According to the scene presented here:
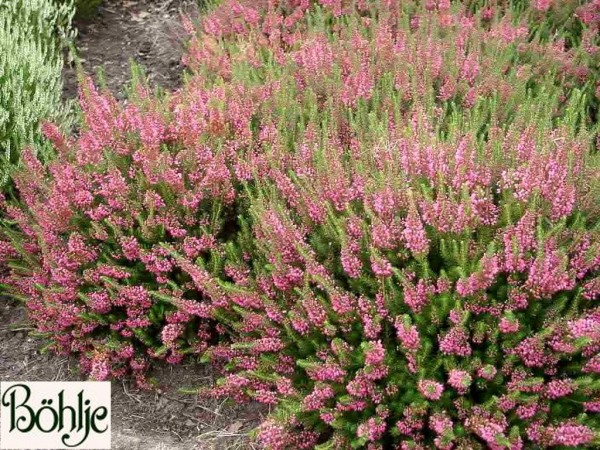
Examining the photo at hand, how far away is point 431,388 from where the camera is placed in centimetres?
212

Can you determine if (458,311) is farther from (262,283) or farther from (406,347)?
(262,283)

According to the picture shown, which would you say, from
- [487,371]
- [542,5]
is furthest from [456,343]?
[542,5]

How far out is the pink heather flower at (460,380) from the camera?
6.95ft

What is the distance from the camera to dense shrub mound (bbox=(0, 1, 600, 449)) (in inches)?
88.4

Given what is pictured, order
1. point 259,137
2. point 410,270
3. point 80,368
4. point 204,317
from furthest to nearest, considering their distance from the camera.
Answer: point 259,137 → point 80,368 → point 204,317 → point 410,270

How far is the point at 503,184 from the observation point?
8.35 feet

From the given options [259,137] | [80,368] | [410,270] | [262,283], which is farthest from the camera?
[259,137]

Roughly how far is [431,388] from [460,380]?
9 cm

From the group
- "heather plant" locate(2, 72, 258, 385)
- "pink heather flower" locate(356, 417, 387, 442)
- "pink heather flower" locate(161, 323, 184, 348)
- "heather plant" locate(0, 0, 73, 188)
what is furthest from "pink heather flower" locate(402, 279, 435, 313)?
"heather plant" locate(0, 0, 73, 188)

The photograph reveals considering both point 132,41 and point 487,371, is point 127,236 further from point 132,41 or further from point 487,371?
point 132,41

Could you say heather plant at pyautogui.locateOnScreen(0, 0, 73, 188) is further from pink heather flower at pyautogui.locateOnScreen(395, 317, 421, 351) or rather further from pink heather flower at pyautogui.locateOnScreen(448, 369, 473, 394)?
pink heather flower at pyautogui.locateOnScreen(448, 369, 473, 394)

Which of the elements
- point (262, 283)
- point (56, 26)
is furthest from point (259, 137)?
point (56, 26)

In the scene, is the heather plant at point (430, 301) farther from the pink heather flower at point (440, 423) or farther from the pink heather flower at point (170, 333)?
the pink heather flower at point (170, 333)

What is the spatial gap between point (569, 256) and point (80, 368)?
204cm
